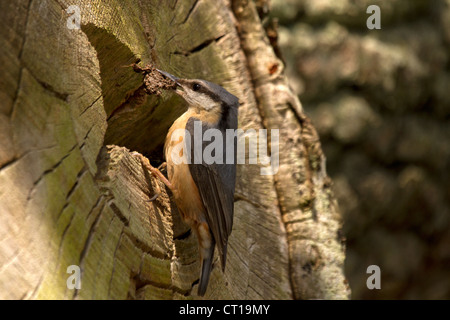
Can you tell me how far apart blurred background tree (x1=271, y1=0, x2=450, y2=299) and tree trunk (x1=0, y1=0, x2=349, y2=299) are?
2.15 metres

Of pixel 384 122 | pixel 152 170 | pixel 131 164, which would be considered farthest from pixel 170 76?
pixel 384 122

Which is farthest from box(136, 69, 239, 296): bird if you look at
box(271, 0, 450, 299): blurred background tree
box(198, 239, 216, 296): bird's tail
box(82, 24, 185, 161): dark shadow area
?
box(271, 0, 450, 299): blurred background tree

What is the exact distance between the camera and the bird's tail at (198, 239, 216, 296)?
8.84 ft

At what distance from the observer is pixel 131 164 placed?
2482 mm

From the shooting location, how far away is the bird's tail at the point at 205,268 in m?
2.69

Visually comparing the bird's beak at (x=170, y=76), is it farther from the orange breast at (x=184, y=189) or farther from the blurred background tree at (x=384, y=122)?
the blurred background tree at (x=384, y=122)

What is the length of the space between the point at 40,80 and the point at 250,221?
168 centimetres

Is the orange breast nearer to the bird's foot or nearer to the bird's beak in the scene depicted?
the bird's foot

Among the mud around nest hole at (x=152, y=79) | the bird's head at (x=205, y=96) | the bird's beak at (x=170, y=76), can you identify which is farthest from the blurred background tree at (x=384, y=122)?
the mud around nest hole at (x=152, y=79)

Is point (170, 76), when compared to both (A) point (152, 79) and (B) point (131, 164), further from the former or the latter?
(B) point (131, 164)

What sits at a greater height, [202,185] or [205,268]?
[202,185]

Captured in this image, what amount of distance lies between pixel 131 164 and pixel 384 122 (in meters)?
4.00
